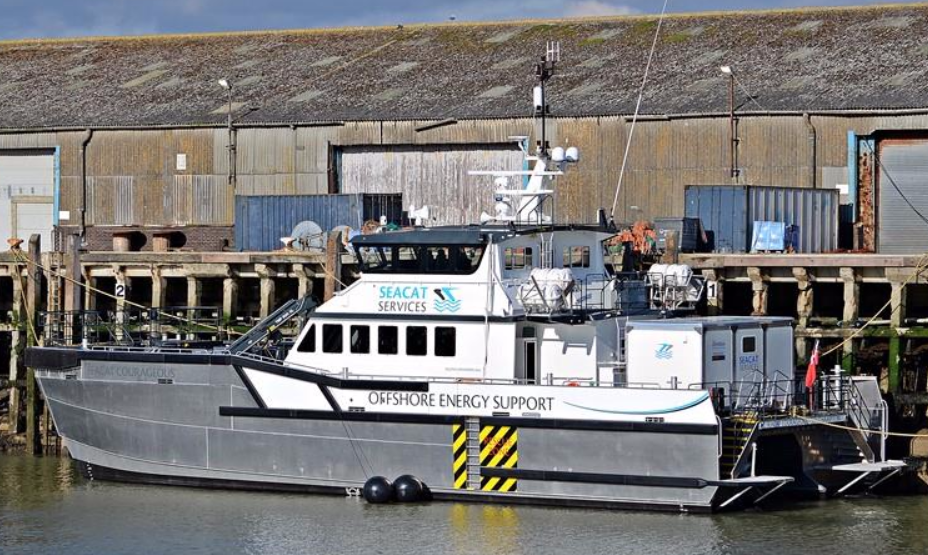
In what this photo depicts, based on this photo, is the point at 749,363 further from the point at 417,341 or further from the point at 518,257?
the point at 417,341

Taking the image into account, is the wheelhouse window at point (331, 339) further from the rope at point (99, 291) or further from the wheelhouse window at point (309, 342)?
A: the rope at point (99, 291)

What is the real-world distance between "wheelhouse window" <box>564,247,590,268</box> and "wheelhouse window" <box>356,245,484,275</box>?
1935mm

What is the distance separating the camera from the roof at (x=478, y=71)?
4031 cm

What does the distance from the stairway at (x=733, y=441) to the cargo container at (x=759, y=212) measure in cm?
1005

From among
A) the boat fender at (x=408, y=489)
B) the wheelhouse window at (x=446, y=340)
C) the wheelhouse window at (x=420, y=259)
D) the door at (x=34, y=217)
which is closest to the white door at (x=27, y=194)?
the door at (x=34, y=217)

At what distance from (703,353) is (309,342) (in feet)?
21.4

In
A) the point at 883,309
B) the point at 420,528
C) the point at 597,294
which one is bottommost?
the point at 420,528

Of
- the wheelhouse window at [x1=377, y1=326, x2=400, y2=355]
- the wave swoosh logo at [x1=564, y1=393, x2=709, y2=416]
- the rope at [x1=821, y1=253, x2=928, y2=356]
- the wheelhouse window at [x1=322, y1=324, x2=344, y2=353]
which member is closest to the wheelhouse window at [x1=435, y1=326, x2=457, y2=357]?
the wheelhouse window at [x1=377, y1=326, x2=400, y2=355]

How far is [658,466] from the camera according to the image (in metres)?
26.4

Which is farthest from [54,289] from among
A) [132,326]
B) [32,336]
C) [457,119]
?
[457,119]

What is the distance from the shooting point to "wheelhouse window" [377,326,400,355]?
93.5 ft

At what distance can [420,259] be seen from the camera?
28.5 metres

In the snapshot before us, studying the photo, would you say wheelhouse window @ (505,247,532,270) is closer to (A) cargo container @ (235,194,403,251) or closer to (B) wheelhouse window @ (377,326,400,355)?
(B) wheelhouse window @ (377,326,400,355)

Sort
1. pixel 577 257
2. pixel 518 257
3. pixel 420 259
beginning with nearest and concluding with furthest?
pixel 420 259 → pixel 518 257 → pixel 577 257
